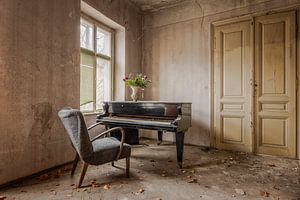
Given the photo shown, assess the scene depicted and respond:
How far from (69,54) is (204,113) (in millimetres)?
2898

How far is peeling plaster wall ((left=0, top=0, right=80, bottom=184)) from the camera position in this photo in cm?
228

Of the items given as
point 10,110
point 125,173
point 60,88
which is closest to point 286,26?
point 125,173

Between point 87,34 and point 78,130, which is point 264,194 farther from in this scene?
point 87,34

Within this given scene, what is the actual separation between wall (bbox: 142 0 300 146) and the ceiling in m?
0.11

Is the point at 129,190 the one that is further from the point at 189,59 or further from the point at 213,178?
Result: the point at 189,59

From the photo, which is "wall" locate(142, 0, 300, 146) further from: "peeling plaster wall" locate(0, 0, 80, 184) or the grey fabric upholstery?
the grey fabric upholstery

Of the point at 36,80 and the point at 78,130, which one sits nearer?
the point at 78,130

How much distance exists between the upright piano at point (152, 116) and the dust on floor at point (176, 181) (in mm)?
460

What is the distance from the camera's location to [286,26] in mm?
3498

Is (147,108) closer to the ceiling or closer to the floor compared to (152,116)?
closer to the ceiling

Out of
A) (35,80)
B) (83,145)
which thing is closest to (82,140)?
(83,145)

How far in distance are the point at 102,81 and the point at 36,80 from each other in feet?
6.08

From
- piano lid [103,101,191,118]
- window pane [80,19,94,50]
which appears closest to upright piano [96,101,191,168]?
piano lid [103,101,191,118]

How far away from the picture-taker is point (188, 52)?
444cm
